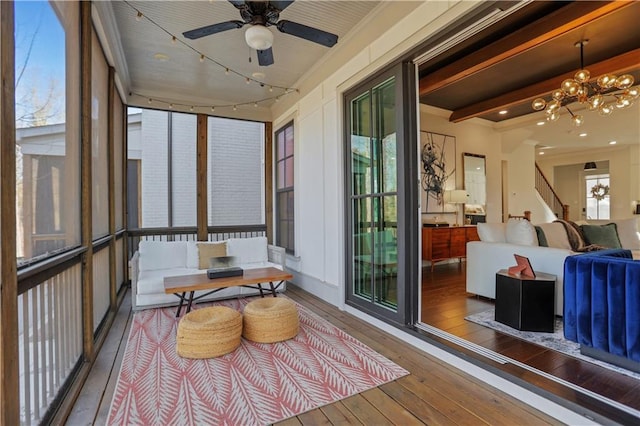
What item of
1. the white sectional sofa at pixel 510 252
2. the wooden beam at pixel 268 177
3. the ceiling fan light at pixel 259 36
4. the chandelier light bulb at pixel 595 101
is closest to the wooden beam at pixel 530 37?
the chandelier light bulb at pixel 595 101

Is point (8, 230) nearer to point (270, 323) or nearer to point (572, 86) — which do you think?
point (270, 323)

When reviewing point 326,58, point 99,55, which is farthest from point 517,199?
point 99,55

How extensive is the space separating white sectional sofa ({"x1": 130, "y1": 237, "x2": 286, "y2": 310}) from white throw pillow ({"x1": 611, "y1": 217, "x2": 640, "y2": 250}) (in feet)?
17.1

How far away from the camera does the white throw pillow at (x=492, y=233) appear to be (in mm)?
3988

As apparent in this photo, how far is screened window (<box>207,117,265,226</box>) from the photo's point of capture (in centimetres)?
566

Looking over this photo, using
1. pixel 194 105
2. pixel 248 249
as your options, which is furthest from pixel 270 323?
pixel 194 105

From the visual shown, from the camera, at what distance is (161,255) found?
4336 millimetres

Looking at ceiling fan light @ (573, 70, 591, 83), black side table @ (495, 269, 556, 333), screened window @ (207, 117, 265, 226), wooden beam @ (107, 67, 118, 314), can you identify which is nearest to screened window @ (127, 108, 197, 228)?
screened window @ (207, 117, 265, 226)

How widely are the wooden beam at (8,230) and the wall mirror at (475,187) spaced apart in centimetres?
657

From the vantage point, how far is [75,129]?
2346 mm

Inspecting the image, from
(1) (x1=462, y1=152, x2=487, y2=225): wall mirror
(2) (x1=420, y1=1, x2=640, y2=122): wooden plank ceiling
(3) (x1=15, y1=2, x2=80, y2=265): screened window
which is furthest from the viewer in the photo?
(1) (x1=462, y1=152, x2=487, y2=225): wall mirror

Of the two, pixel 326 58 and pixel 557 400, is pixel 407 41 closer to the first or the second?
pixel 326 58

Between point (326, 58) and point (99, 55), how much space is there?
2.52 m

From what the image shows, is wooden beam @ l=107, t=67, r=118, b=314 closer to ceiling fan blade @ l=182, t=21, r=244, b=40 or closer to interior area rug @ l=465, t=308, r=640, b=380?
ceiling fan blade @ l=182, t=21, r=244, b=40
